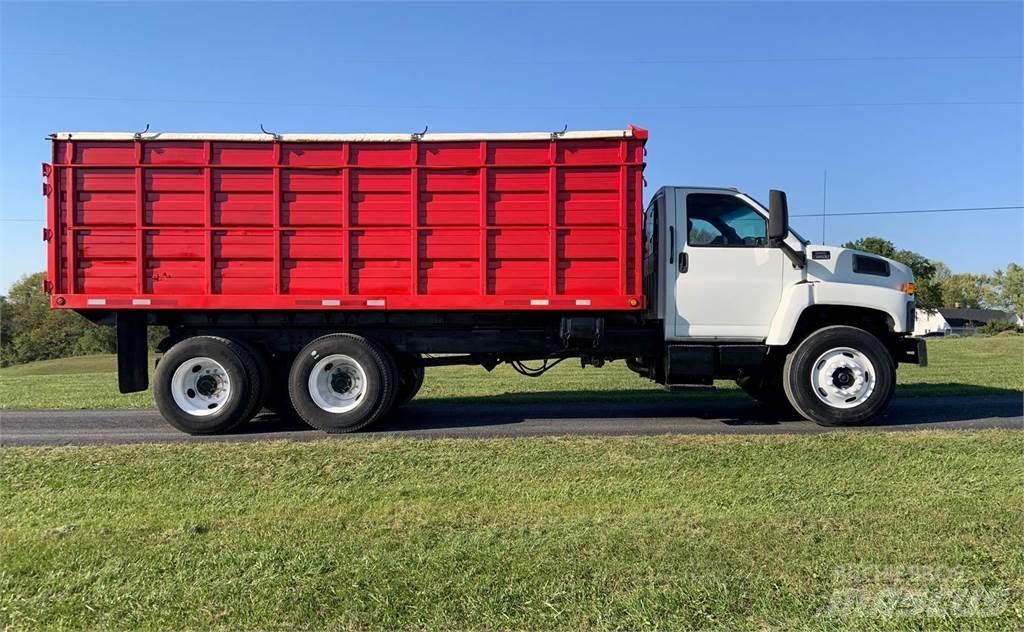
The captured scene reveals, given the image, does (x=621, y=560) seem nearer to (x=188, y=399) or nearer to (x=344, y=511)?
(x=344, y=511)

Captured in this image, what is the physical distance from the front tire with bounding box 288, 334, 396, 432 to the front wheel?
4507 millimetres

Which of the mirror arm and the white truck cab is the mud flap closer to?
the white truck cab

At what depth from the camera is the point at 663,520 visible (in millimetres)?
4105

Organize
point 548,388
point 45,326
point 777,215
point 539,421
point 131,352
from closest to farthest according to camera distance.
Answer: point 777,215
point 131,352
point 539,421
point 548,388
point 45,326

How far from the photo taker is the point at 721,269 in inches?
307

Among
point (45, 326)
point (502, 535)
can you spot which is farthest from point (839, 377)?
point (45, 326)

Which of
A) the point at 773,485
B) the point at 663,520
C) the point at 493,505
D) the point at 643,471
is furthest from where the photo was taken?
the point at 643,471

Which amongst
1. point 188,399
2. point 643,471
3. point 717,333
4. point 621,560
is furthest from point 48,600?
point 717,333

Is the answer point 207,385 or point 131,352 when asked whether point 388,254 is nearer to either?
point 207,385

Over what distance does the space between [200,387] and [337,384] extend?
151 cm

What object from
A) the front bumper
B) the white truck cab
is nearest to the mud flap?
the white truck cab

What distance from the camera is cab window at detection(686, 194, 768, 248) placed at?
7824 mm

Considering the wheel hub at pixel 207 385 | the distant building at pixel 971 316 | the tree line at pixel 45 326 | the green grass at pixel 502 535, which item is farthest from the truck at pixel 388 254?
the distant building at pixel 971 316

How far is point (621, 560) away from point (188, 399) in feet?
19.3
